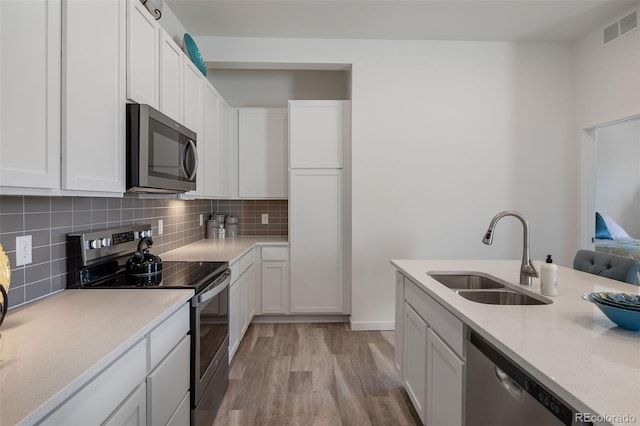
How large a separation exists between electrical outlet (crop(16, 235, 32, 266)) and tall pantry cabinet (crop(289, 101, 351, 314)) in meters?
2.28

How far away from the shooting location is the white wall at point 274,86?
404 centimetres

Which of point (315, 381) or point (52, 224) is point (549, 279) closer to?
point (315, 381)

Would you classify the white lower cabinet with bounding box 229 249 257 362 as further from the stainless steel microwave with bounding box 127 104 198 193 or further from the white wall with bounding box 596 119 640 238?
the white wall with bounding box 596 119 640 238

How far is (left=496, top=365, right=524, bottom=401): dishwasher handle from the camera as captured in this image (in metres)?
1.00

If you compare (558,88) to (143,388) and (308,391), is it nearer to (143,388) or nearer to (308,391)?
(308,391)

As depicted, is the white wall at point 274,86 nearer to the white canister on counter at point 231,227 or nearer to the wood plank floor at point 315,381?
the white canister on counter at point 231,227

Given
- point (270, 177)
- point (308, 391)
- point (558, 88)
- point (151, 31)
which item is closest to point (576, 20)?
point (558, 88)

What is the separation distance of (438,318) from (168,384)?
3.91 ft

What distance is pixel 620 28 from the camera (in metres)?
2.96

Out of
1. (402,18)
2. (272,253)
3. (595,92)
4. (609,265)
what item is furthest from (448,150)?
(272,253)

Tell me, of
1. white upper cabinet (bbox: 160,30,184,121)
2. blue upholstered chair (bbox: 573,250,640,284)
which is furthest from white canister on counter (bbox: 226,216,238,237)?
blue upholstered chair (bbox: 573,250,640,284)

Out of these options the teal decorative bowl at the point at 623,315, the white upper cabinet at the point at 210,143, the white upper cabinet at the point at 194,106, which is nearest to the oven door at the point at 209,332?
the white upper cabinet at the point at 194,106

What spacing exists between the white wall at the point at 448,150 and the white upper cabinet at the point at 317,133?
0.19 metres

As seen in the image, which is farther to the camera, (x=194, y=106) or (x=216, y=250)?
(x=216, y=250)
